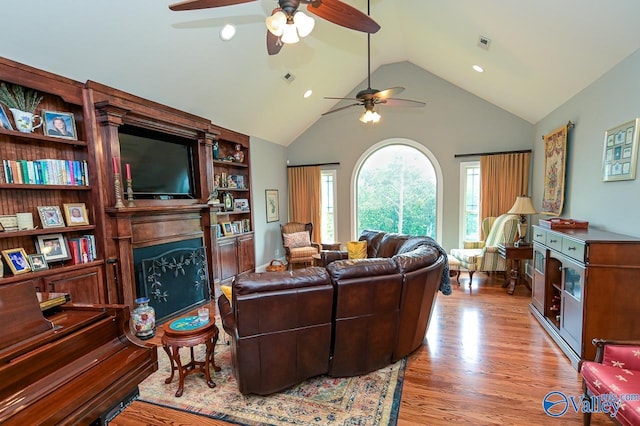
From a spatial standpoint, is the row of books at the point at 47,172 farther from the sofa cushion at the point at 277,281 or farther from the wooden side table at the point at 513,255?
the wooden side table at the point at 513,255

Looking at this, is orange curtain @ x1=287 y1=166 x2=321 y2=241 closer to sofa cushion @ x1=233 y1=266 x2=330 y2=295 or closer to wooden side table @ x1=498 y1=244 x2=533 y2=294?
wooden side table @ x1=498 y1=244 x2=533 y2=294

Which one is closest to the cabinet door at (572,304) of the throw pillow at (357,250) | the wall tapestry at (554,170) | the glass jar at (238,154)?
the wall tapestry at (554,170)

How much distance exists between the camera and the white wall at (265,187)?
577cm

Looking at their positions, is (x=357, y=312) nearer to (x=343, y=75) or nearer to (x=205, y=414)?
(x=205, y=414)

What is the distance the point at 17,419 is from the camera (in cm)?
108

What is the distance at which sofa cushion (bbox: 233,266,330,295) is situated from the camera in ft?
6.67

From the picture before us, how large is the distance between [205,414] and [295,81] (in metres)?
4.38

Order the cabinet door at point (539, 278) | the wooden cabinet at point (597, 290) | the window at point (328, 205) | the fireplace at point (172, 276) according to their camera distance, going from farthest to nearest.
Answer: the window at point (328, 205)
the fireplace at point (172, 276)
the cabinet door at point (539, 278)
the wooden cabinet at point (597, 290)

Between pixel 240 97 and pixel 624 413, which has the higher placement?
pixel 240 97

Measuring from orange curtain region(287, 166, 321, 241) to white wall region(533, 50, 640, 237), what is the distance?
4.19m

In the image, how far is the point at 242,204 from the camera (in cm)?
552

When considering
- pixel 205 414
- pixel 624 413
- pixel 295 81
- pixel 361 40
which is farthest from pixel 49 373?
pixel 361 40

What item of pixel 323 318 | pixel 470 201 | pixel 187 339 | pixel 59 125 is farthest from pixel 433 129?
pixel 59 125

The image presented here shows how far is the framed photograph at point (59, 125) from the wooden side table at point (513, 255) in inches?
211
